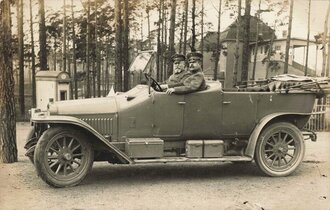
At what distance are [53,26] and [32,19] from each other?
3.73 meters

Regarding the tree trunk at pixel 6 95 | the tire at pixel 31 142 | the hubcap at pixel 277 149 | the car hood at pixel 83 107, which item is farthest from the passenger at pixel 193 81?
the tree trunk at pixel 6 95

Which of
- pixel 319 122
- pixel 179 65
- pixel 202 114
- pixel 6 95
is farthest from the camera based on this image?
pixel 319 122

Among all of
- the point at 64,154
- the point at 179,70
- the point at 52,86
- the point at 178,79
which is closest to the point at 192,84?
the point at 178,79

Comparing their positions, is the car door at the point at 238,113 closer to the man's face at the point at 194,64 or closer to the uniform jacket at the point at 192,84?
the uniform jacket at the point at 192,84

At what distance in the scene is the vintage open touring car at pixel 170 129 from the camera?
6156mm

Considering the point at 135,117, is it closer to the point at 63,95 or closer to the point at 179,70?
the point at 179,70

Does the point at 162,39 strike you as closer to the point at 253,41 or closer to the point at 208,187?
the point at 253,41

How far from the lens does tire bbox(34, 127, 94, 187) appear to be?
5965 mm

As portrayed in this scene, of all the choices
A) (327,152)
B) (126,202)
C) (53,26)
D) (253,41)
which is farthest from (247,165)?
(253,41)

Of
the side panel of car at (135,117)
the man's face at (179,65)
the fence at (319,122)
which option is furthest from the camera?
the fence at (319,122)

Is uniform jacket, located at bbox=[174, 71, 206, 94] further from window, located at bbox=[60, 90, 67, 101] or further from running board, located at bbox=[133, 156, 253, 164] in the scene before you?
window, located at bbox=[60, 90, 67, 101]

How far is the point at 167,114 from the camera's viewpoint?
659cm

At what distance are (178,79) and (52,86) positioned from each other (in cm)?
1019

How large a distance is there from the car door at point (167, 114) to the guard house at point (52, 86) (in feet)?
34.4
